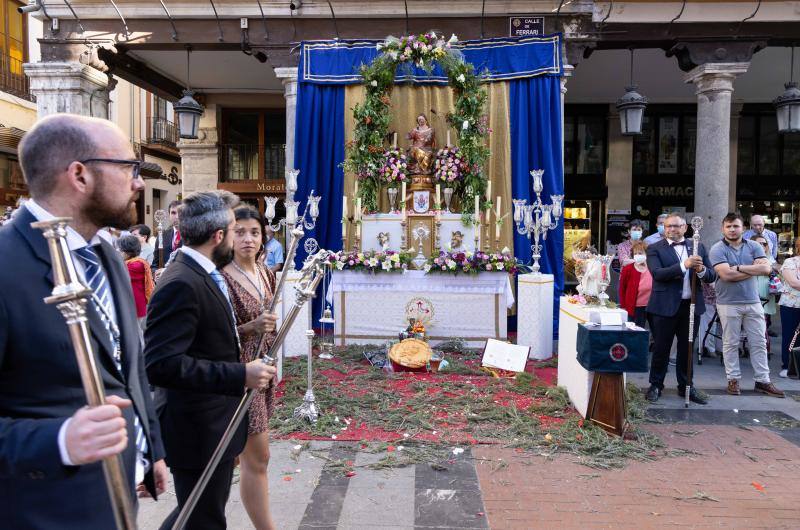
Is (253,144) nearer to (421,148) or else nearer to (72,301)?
(421,148)

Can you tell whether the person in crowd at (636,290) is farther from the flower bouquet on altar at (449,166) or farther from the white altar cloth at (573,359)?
the flower bouquet on altar at (449,166)

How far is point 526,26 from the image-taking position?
31.1 ft

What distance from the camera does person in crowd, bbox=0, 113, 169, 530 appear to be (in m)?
1.29

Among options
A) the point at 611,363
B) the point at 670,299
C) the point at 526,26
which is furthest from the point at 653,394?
the point at 526,26

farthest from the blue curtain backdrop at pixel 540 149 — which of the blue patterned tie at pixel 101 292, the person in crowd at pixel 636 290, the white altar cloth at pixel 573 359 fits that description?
the blue patterned tie at pixel 101 292

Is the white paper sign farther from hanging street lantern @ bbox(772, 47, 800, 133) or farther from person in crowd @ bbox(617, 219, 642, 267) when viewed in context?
hanging street lantern @ bbox(772, 47, 800, 133)

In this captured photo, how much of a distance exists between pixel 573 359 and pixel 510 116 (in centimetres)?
569

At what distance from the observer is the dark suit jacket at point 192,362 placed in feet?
6.94

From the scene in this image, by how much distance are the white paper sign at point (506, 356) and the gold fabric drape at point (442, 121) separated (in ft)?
10.8

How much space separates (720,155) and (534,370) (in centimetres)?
526

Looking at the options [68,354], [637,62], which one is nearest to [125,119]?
[637,62]

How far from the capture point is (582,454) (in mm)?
4402

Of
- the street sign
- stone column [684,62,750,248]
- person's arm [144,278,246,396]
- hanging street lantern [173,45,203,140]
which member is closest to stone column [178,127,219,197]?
hanging street lantern [173,45,203,140]

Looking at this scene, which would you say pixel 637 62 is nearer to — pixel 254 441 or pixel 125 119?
Answer: pixel 254 441
